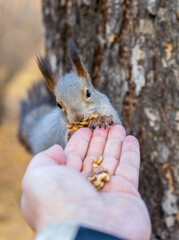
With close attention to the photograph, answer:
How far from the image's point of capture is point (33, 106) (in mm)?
2221

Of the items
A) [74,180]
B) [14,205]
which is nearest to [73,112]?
[74,180]

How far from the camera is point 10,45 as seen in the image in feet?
14.5

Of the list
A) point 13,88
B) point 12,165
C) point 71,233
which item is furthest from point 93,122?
point 13,88

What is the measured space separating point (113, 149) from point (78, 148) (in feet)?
0.40

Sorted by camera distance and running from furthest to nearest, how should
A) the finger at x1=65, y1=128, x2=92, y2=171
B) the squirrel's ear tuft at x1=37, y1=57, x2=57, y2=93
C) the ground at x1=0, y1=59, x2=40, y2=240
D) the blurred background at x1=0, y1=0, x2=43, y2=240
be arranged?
the blurred background at x1=0, y1=0, x2=43, y2=240, the ground at x1=0, y1=59, x2=40, y2=240, the squirrel's ear tuft at x1=37, y1=57, x2=57, y2=93, the finger at x1=65, y1=128, x2=92, y2=171

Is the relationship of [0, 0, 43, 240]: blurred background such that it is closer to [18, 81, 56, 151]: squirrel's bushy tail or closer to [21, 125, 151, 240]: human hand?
[18, 81, 56, 151]: squirrel's bushy tail

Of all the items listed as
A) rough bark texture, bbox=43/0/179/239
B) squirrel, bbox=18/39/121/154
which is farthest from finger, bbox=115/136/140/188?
rough bark texture, bbox=43/0/179/239

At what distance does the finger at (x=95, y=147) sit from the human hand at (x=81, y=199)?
68 mm

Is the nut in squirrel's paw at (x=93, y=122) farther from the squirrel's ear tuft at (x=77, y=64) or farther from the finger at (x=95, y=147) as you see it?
the squirrel's ear tuft at (x=77, y=64)

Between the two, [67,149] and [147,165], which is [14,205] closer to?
[147,165]

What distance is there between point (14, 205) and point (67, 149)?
64.9 inches

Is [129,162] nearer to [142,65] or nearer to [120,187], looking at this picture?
[120,187]

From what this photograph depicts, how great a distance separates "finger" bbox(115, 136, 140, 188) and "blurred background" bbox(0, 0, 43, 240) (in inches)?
59.2

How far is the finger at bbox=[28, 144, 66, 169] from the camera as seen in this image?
88cm
